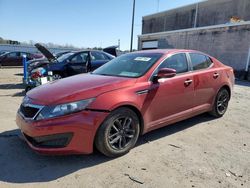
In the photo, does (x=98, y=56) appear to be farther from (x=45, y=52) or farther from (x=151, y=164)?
(x=151, y=164)

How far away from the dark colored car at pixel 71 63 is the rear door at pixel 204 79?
16.7 feet

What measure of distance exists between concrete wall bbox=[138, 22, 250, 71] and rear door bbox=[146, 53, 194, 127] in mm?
14172

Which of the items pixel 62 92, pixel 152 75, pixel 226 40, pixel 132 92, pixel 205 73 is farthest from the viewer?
pixel 226 40

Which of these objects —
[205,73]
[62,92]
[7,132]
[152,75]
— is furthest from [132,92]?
A: [7,132]

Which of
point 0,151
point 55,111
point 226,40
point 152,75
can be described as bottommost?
point 0,151

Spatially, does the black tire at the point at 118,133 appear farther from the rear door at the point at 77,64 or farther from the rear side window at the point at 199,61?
the rear door at the point at 77,64

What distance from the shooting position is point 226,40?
60.9ft

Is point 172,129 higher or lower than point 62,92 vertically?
lower

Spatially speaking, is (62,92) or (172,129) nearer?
(62,92)

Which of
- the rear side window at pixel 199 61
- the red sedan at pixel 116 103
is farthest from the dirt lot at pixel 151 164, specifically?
the rear side window at pixel 199 61

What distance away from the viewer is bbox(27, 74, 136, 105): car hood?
11.3 feet

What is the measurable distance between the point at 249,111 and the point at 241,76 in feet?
35.9

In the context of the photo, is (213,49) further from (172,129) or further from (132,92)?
(132,92)

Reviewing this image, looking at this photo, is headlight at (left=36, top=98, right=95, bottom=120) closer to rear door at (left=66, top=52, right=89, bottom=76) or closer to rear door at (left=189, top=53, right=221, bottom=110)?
rear door at (left=189, top=53, right=221, bottom=110)
